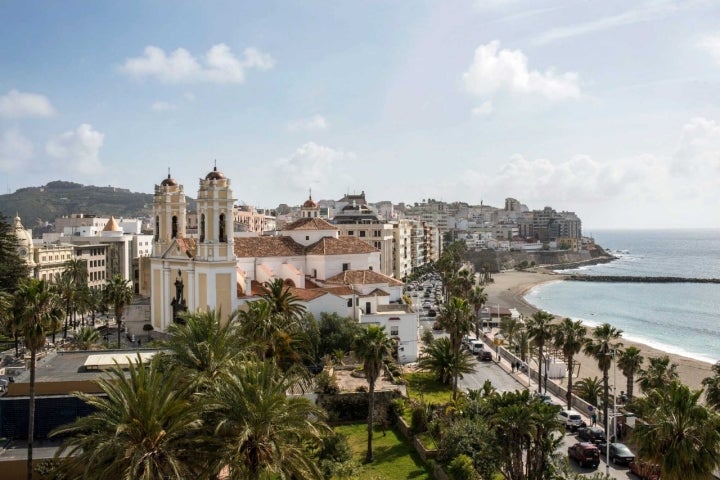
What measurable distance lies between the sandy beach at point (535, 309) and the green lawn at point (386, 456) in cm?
2314

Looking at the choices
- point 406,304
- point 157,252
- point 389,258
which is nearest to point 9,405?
point 157,252

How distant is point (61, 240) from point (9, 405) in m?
81.0

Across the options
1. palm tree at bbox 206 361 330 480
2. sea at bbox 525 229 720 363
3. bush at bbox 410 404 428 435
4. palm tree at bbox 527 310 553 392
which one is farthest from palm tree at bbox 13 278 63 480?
sea at bbox 525 229 720 363

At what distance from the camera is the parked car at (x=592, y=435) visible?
29922 millimetres

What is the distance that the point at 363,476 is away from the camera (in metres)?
25.5

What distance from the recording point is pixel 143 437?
49.4ft

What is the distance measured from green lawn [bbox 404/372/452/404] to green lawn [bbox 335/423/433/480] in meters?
4.36

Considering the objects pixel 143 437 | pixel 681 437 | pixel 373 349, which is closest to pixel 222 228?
pixel 373 349

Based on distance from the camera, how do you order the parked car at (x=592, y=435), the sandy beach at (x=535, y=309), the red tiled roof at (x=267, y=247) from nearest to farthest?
the parked car at (x=592, y=435)
the red tiled roof at (x=267, y=247)
the sandy beach at (x=535, y=309)

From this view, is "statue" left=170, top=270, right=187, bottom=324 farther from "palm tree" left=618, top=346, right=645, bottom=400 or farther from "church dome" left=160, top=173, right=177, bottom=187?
"palm tree" left=618, top=346, right=645, bottom=400

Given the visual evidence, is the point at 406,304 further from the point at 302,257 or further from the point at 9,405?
the point at 9,405

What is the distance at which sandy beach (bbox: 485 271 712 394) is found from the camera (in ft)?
179

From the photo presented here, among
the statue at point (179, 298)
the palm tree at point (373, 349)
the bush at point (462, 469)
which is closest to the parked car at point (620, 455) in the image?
the bush at point (462, 469)

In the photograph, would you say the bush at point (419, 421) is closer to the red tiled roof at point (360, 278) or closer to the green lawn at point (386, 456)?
the green lawn at point (386, 456)
